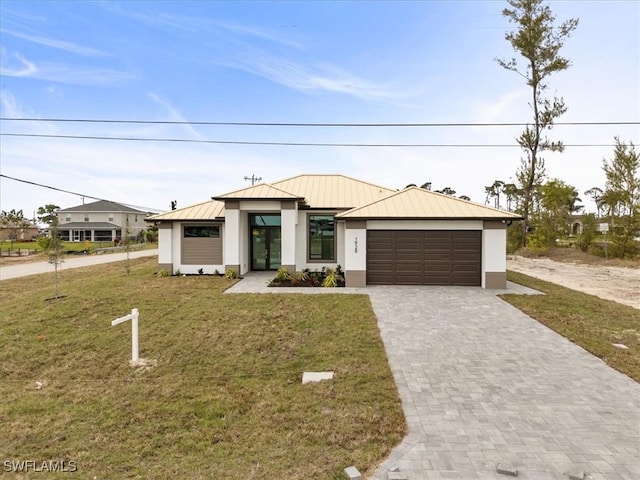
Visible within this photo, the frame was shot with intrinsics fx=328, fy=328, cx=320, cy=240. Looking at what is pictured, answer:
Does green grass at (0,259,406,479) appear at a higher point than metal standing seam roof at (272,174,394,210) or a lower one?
lower

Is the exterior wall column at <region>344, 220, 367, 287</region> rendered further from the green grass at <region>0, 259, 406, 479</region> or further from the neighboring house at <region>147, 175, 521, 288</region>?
the green grass at <region>0, 259, 406, 479</region>

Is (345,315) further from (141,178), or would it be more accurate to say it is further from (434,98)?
(141,178)

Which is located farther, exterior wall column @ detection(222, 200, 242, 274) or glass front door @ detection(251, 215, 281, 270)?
glass front door @ detection(251, 215, 281, 270)

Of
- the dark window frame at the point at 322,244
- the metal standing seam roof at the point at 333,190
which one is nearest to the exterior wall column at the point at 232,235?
the dark window frame at the point at 322,244

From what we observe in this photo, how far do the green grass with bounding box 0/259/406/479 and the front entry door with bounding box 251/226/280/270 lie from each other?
7.20 metres

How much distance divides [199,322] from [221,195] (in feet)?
24.8

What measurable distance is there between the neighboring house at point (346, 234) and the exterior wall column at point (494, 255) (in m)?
0.04

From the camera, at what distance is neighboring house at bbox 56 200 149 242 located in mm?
51250

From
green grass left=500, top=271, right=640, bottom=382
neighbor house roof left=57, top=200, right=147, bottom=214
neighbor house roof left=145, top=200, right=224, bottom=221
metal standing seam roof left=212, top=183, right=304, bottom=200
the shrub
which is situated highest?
neighbor house roof left=57, top=200, right=147, bottom=214

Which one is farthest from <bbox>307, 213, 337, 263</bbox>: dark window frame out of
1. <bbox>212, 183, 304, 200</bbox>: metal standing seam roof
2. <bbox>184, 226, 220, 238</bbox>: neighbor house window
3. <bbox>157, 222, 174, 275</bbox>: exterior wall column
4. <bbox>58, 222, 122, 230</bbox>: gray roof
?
<bbox>58, 222, 122, 230</bbox>: gray roof

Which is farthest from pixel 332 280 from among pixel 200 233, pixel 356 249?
pixel 200 233

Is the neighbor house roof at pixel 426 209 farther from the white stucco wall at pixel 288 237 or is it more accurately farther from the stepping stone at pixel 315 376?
the stepping stone at pixel 315 376

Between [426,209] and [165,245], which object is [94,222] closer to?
[165,245]

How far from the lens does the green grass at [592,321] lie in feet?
21.2
